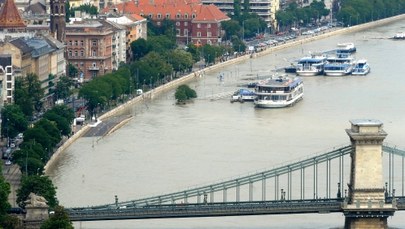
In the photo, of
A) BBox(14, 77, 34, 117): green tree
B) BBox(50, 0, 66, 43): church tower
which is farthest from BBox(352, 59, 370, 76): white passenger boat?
BBox(14, 77, 34, 117): green tree

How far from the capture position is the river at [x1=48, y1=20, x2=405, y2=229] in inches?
1340

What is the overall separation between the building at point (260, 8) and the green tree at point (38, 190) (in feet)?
135

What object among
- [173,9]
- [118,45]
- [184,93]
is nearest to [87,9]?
[173,9]

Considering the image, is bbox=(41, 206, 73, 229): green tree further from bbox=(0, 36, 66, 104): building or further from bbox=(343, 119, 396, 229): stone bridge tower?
bbox=(0, 36, 66, 104): building

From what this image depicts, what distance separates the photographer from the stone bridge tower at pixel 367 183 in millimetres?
30172

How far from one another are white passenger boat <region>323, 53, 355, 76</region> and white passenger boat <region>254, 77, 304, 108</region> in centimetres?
637

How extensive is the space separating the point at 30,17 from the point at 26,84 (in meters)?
14.0

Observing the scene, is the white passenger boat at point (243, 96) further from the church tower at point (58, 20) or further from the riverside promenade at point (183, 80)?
the church tower at point (58, 20)

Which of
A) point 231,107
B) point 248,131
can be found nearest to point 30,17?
point 231,107

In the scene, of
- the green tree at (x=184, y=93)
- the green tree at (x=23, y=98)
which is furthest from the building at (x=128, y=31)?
the green tree at (x=23, y=98)

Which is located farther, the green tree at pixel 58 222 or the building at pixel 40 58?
the building at pixel 40 58

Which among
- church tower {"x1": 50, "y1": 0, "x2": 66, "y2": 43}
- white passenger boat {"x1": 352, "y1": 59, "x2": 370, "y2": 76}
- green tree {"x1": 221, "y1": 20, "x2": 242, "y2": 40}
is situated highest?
church tower {"x1": 50, "y1": 0, "x2": 66, "y2": 43}

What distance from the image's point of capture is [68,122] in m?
42.2

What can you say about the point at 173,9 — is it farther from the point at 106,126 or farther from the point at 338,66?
the point at 106,126
